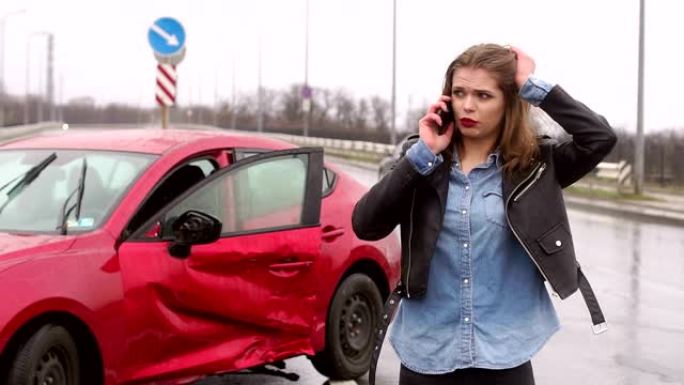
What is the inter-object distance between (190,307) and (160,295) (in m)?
0.23

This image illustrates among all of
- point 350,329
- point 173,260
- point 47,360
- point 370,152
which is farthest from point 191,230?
point 370,152

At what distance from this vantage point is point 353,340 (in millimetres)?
6059

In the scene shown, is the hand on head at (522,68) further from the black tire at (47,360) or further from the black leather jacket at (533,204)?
the black tire at (47,360)

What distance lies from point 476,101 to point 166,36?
428 inches

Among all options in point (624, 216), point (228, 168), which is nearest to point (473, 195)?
point (228, 168)

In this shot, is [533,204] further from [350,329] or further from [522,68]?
[350,329]

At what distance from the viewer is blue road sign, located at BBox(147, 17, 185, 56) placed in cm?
1295

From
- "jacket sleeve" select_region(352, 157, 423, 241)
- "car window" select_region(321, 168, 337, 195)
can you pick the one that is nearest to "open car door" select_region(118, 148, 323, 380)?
"car window" select_region(321, 168, 337, 195)

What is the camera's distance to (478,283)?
9.16ft

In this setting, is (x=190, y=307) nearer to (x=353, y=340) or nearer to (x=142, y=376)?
(x=142, y=376)

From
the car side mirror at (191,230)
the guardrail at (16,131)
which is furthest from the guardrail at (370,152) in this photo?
the car side mirror at (191,230)

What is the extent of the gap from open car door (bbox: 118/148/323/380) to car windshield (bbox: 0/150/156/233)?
304 mm

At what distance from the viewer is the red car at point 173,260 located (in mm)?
4156

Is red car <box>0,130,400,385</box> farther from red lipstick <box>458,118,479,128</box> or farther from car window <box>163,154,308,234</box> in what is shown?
red lipstick <box>458,118,479,128</box>
